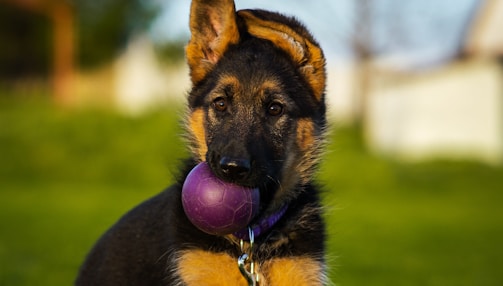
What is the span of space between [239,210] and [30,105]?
76.0 feet

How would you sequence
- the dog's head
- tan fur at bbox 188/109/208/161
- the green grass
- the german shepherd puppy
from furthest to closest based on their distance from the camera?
the green grass < tan fur at bbox 188/109/208/161 < the dog's head < the german shepherd puppy

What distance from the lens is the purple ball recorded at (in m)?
4.27

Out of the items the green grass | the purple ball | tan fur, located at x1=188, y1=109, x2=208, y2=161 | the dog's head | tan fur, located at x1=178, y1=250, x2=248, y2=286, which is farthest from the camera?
the green grass

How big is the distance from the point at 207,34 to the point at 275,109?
0.69 meters

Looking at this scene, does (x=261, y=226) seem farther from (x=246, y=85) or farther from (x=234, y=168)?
(x=246, y=85)

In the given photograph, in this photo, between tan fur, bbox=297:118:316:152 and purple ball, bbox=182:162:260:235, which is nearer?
purple ball, bbox=182:162:260:235

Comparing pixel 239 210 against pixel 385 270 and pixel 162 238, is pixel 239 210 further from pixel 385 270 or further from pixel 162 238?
pixel 385 270

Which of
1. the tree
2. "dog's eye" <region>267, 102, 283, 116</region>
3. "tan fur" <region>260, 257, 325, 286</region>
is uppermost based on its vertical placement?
the tree

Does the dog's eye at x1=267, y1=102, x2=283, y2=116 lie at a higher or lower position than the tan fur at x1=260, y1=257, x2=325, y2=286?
higher

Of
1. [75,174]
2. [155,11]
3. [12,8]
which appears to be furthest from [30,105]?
[155,11]

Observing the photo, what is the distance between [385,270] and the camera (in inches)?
367

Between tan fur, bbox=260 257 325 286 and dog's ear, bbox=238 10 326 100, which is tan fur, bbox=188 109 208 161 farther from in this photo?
tan fur, bbox=260 257 325 286

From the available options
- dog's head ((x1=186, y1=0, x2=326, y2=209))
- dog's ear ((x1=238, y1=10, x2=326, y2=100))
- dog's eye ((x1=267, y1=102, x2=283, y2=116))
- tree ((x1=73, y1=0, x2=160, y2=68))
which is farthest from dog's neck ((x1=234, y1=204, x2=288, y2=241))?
tree ((x1=73, y1=0, x2=160, y2=68))

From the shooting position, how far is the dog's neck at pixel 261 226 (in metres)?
4.64
